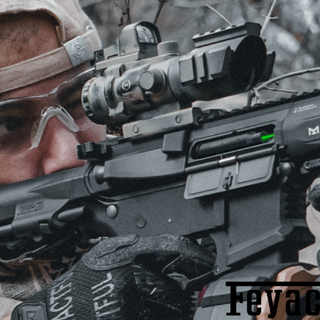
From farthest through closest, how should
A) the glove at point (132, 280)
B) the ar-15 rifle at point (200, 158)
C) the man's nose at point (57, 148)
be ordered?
the man's nose at point (57, 148) < the glove at point (132, 280) < the ar-15 rifle at point (200, 158)

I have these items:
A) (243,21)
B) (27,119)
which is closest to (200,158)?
(27,119)

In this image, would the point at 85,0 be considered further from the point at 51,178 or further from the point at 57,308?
the point at 57,308

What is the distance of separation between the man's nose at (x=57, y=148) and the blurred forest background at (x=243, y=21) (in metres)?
1.10

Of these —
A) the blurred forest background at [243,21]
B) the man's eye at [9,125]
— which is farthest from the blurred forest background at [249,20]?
the man's eye at [9,125]

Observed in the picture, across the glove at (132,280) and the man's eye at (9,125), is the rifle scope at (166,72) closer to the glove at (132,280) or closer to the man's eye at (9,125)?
the glove at (132,280)

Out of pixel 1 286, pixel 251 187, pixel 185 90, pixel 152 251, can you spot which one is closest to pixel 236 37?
pixel 185 90

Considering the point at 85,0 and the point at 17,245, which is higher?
the point at 85,0

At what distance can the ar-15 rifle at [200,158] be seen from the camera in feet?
5.54

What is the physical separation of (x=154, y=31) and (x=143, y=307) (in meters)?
0.68

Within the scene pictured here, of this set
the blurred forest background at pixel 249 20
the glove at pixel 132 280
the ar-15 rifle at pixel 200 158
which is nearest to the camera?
the ar-15 rifle at pixel 200 158

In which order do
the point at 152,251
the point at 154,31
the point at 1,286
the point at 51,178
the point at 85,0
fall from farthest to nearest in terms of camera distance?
the point at 85,0, the point at 1,286, the point at 51,178, the point at 154,31, the point at 152,251

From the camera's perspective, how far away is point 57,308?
6.26 feet

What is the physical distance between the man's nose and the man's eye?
0.09 m

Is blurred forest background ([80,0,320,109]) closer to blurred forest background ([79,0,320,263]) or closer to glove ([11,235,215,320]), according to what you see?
→ blurred forest background ([79,0,320,263])
